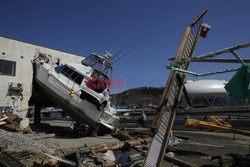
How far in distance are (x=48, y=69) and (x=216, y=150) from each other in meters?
8.95

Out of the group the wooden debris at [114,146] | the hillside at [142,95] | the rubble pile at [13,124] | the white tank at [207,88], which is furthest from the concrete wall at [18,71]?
the hillside at [142,95]

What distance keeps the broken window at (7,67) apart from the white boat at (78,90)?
4.19 metres

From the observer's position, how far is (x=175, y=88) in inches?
208

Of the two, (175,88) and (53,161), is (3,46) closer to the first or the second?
(53,161)

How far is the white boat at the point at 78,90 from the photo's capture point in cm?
1156

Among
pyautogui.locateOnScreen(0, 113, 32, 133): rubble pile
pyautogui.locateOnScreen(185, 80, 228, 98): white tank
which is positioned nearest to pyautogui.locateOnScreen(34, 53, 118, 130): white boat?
pyautogui.locateOnScreen(0, 113, 32, 133): rubble pile

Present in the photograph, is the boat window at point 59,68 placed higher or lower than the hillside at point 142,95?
lower

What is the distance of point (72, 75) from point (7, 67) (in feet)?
21.2

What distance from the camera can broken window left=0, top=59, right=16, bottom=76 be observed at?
608 inches

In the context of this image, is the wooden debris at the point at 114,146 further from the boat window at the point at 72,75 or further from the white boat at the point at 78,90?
the boat window at the point at 72,75

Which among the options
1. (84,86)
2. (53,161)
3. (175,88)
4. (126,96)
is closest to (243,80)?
(175,88)

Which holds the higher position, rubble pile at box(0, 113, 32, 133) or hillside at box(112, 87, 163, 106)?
hillside at box(112, 87, 163, 106)

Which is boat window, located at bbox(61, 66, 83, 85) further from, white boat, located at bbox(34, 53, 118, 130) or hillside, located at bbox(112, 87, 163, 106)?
hillside, located at bbox(112, 87, 163, 106)

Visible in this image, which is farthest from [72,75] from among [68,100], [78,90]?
[68,100]
